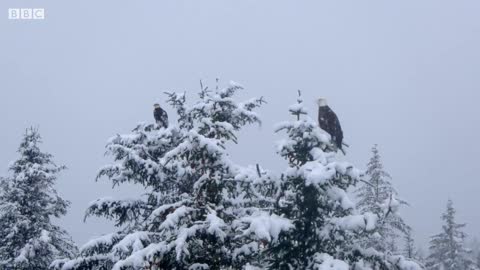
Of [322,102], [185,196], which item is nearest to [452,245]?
[322,102]

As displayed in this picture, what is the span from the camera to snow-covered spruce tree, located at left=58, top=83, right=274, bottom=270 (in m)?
8.09

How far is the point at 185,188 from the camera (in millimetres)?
9789

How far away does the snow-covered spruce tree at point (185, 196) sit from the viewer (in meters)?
8.09

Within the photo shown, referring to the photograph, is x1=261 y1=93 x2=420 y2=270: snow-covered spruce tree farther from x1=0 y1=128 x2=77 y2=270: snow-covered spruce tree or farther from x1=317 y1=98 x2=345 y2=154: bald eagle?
x1=0 y1=128 x2=77 y2=270: snow-covered spruce tree

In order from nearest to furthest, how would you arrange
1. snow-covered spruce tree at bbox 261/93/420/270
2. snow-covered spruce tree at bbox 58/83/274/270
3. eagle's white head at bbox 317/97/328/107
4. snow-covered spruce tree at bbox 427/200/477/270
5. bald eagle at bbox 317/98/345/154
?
1. snow-covered spruce tree at bbox 261/93/420/270
2. snow-covered spruce tree at bbox 58/83/274/270
3. bald eagle at bbox 317/98/345/154
4. eagle's white head at bbox 317/97/328/107
5. snow-covered spruce tree at bbox 427/200/477/270

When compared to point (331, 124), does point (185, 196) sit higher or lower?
lower

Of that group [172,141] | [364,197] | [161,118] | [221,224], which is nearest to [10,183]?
[161,118]

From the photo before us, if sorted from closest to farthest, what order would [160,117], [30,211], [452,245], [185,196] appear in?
[185,196], [160,117], [30,211], [452,245]

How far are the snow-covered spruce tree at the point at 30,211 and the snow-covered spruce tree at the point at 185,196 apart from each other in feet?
22.6

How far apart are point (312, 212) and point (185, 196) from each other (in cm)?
272

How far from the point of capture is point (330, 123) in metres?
10.5

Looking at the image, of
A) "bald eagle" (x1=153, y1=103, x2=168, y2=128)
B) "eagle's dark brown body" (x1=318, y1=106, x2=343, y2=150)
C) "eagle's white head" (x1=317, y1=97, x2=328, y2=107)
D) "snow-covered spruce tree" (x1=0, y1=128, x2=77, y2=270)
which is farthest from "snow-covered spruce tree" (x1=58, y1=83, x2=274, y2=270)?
"snow-covered spruce tree" (x1=0, y1=128, x2=77, y2=270)

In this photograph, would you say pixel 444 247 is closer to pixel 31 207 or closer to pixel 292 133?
pixel 31 207

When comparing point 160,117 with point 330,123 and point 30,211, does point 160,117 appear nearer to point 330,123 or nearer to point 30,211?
point 330,123
